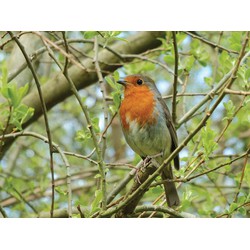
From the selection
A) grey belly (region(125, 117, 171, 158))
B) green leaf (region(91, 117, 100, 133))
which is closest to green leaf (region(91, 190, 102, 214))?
green leaf (region(91, 117, 100, 133))

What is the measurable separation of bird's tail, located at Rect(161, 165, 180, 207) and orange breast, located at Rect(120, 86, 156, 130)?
7.7 inches

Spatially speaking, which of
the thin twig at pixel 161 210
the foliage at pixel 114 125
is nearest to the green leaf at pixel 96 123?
the foliage at pixel 114 125

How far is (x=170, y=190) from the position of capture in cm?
202

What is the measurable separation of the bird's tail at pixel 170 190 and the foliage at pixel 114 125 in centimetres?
3

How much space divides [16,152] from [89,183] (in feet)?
1.34

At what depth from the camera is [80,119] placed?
10.6ft

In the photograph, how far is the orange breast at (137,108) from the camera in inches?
81.6

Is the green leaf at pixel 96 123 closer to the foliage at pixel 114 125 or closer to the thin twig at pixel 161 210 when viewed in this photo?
the foliage at pixel 114 125

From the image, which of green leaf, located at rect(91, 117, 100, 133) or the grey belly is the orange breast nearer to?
the grey belly

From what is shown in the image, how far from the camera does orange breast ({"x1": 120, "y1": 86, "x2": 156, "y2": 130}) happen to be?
207 centimetres

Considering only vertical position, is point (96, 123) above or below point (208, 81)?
below

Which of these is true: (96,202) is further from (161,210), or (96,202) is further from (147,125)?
(147,125)

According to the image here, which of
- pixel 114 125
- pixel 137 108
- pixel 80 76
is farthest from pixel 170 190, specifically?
pixel 114 125

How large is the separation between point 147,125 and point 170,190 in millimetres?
247
